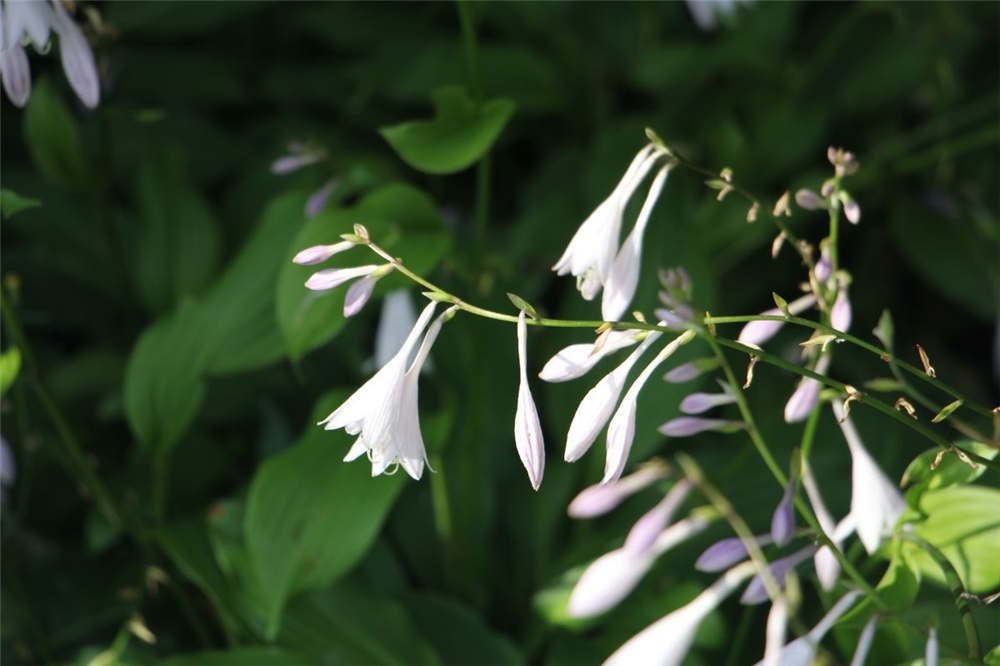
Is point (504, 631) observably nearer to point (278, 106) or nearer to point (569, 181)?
point (569, 181)

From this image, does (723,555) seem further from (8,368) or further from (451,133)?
(8,368)

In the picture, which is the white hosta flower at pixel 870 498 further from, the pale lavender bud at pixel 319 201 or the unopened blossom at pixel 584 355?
the pale lavender bud at pixel 319 201

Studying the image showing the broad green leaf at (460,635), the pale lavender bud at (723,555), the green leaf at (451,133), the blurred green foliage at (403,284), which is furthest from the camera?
the broad green leaf at (460,635)

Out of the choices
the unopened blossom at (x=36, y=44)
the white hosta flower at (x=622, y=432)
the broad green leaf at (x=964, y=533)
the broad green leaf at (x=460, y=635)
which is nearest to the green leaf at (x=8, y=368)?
the unopened blossom at (x=36, y=44)

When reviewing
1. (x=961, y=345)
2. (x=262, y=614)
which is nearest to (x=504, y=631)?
(x=262, y=614)

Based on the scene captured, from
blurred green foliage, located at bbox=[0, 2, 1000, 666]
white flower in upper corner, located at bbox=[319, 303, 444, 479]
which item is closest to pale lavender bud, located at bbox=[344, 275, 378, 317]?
white flower in upper corner, located at bbox=[319, 303, 444, 479]

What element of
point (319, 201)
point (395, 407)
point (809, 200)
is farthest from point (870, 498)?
point (319, 201)

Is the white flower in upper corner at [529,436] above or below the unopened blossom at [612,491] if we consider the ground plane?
above
